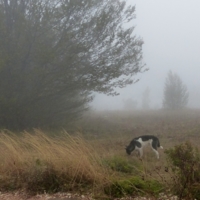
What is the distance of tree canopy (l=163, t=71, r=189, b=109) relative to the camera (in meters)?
44.8

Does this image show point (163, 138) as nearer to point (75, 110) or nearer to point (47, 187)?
point (75, 110)

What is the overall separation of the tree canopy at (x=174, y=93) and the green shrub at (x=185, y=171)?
39622 mm

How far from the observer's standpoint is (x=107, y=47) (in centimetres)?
1794

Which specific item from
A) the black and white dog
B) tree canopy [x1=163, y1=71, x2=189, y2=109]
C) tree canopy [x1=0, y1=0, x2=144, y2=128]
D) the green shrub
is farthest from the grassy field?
tree canopy [x1=163, y1=71, x2=189, y2=109]

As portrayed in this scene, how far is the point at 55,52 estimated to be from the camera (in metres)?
16.5

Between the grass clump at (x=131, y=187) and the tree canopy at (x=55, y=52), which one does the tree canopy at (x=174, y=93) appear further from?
the grass clump at (x=131, y=187)

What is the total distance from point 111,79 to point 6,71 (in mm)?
5631

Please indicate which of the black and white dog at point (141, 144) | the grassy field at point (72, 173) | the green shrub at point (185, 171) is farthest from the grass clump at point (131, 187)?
the black and white dog at point (141, 144)

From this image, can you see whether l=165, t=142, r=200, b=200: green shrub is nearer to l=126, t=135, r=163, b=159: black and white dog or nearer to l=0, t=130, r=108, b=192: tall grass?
l=0, t=130, r=108, b=192: tall grass

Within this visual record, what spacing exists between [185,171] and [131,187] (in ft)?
3.41

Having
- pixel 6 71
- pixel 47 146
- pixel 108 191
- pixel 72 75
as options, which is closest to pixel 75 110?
pixel 72 75

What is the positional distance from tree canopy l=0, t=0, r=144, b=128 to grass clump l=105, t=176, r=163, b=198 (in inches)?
442

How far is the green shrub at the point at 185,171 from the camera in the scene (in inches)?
193

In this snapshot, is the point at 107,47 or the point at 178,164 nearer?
the point at 178,164
